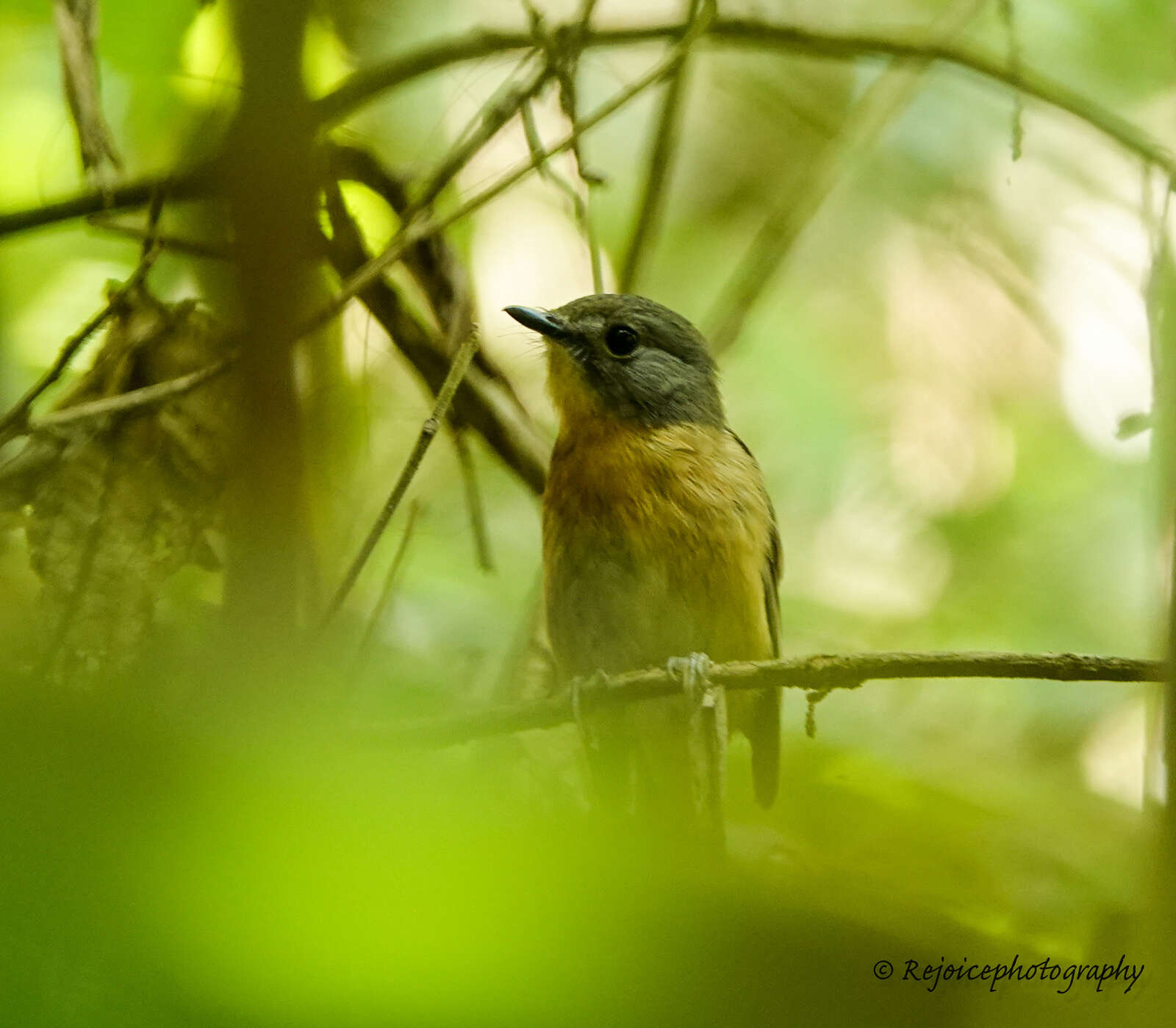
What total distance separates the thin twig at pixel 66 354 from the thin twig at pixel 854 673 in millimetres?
861

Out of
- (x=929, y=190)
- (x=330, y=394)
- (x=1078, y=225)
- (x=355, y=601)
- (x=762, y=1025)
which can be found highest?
(x=929, y=190)

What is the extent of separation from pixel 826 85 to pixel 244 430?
2.98 meters

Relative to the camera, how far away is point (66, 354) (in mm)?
2029

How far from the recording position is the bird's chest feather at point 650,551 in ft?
9.84

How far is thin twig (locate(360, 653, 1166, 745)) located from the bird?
0.92m

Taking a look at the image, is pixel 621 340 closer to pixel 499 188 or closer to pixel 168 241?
pixel 499 188

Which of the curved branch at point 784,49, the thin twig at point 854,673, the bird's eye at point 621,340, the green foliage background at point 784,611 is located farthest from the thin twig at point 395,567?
the curved branch at point 784,49

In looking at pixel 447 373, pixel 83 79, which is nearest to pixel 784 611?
pixel 447 373

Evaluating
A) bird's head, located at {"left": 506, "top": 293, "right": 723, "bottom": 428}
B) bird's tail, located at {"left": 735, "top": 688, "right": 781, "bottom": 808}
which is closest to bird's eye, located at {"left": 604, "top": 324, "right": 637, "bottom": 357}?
bird's head, located at {"left": 506, "top": 293, "right": 723, "bottom": 428}

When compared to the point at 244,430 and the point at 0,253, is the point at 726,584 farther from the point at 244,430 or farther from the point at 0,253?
the point at 244,430

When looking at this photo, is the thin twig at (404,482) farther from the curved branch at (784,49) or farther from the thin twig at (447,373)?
the curved branch at (784,49)

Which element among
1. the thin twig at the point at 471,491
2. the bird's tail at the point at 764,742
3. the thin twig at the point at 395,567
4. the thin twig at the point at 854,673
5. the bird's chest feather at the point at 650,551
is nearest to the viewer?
the bird's tail at the point at 764,742

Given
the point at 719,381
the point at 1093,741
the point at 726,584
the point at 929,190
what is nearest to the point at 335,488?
→ the point at 726,584

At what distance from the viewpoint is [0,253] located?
7.28 feet
